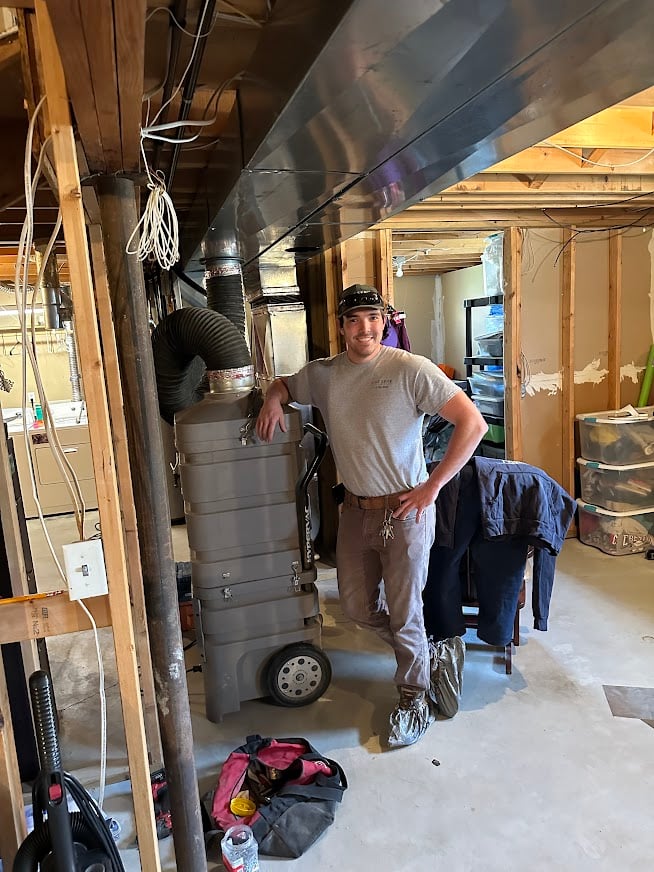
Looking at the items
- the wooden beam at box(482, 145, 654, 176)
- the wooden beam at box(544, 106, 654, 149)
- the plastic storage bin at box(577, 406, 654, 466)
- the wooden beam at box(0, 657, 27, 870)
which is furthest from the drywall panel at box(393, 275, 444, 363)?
the wooden beam at box(0, 657, 27, 870)

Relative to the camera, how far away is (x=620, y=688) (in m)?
2.60

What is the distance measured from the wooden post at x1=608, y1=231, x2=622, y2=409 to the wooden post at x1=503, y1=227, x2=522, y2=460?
68cm

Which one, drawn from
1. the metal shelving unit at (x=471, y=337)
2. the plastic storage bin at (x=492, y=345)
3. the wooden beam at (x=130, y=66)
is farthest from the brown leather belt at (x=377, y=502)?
the plastic storage bin at (x=492, y=345)

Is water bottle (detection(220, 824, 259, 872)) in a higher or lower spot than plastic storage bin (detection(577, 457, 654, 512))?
lower

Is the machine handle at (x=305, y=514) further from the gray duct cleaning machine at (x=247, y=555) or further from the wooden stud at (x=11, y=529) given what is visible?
the wooden stud at (x=11, y=529)

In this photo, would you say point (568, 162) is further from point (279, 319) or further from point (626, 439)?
point (626, 439)

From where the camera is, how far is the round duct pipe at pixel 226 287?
9.84 feet

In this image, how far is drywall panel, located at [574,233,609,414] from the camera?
14.0 ft

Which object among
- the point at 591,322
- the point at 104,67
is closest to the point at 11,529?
the point at 104,67

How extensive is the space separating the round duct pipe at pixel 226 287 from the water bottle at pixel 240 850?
2.02m

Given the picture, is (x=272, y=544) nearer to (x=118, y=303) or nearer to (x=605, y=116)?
(x=118, y=303)

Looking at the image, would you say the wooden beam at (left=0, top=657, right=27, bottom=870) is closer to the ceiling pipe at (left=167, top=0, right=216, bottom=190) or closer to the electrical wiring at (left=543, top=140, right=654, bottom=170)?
the ceiling pipe at (left=167, top=0, right=216, bottom=190)

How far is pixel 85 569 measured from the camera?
127 cm

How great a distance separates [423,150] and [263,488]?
1.41m
